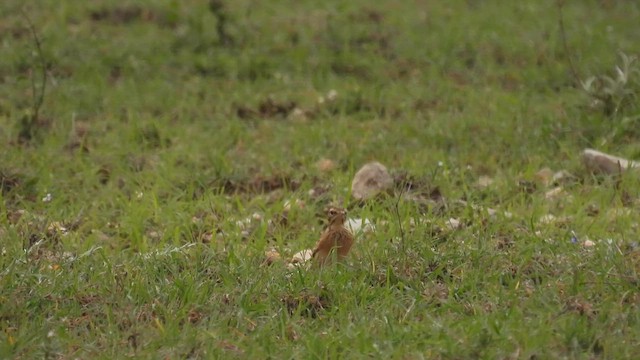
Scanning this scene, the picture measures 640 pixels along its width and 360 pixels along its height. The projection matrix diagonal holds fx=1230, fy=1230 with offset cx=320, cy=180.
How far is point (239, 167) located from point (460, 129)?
1353mm

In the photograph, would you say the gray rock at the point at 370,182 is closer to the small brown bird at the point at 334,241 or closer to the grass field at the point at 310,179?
the grass field at the point at 310,179

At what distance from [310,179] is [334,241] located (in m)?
1.58

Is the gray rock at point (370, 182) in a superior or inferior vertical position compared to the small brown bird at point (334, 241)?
inferior

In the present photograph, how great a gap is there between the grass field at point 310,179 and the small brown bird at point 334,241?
0.08 meters

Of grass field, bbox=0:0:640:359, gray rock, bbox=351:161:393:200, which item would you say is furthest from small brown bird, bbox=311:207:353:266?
gray rock, bbox=351:161:393:200

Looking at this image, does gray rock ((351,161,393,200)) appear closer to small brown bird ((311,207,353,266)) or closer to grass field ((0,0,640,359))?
grass field ((0,0,640,359))

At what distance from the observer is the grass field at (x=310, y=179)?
3.81 metres

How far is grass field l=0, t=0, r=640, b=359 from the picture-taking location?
3.81 metres

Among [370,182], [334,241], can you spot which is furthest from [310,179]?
[334,241]

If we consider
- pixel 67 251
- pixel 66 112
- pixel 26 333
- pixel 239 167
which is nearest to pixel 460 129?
pixel 239 167

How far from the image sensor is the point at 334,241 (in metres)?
4.37

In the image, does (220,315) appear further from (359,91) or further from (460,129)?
(359,91)

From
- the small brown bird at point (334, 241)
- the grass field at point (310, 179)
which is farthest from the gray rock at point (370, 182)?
the small brown bird at point (334, 241)

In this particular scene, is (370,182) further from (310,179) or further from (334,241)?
(334,241)
